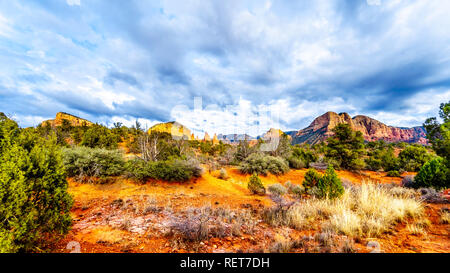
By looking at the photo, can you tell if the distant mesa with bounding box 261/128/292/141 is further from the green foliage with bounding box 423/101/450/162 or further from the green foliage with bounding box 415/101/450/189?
the green foliage with bounding box 423/101/450/162

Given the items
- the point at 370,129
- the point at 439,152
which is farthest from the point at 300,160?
the point at 370,129

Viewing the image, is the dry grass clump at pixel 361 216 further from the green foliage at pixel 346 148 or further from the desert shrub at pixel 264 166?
the green foliage at pixel 346 148

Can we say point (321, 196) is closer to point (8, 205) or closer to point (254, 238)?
point (254, 238)

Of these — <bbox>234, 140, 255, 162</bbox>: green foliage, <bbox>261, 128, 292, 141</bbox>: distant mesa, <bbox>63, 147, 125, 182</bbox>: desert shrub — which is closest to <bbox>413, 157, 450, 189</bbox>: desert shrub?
<bbox>234, 140, 255, 162</bbox>: green foliage

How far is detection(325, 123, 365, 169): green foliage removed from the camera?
16.5m

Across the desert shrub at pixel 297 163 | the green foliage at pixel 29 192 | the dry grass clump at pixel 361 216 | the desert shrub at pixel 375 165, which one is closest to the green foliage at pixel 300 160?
the desert shrub at pixel 297 163

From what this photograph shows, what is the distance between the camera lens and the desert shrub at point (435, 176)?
276 inches

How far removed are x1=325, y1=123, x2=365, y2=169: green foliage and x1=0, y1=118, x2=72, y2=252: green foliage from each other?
806 inches

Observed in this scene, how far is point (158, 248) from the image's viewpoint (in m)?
2.74
